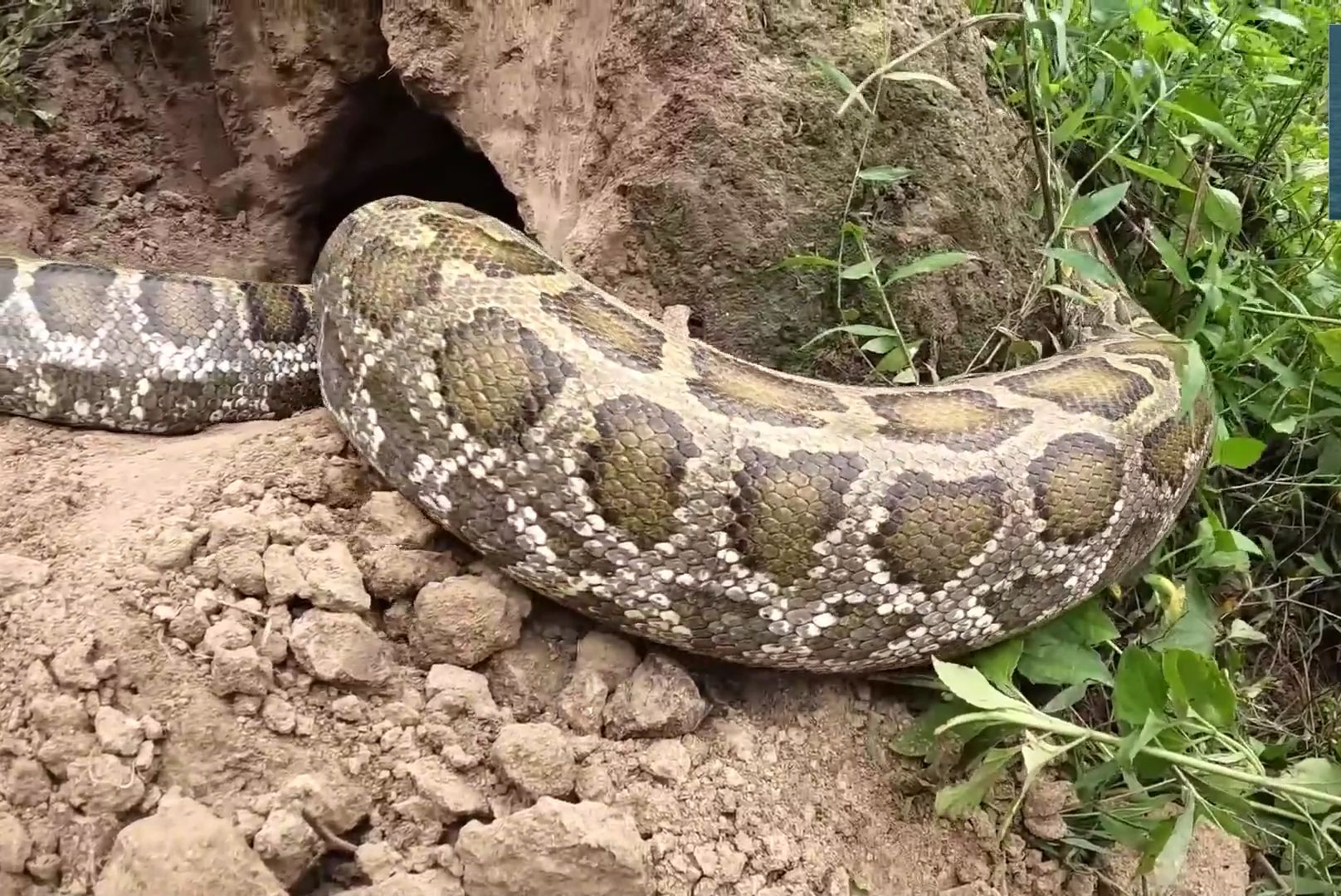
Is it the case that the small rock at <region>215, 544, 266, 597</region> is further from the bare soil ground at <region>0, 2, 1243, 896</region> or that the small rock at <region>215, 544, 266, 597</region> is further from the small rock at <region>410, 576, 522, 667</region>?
the small rock at <region>410, 576, 522, 667</region>

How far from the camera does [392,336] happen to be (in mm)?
2717

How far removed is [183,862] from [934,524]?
1956mm

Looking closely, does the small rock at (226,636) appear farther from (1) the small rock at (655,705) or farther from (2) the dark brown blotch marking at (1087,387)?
(2) the dark brown blotch marking at (1087,387)

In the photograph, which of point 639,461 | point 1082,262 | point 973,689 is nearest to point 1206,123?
point 1082,262

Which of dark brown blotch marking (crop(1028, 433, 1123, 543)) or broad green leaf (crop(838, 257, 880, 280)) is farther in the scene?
broad green leaf (crop(838, 257, 880, 280))

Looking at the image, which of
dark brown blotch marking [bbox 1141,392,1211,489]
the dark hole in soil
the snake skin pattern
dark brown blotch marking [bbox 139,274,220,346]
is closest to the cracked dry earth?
the snake skin pattern

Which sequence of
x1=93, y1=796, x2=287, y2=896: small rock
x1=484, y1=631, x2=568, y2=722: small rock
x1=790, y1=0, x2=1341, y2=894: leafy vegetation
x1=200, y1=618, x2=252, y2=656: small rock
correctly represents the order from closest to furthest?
x1=93, y1=796, x2=287, y2=896: small rock < x1=200, y1=618, x2=252, y2=656: small rock < x1=484, y1=631, x2=568, y2=722: small rock < x1=790, y1=0, x2=1341, y2=894: leafy vegetation

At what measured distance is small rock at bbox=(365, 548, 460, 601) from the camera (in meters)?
2.58

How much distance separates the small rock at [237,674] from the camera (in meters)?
2.32

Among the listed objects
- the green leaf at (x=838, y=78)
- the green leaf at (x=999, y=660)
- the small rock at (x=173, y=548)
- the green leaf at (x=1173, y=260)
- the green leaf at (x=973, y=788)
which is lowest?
the green leaf at (x=999, y=660)

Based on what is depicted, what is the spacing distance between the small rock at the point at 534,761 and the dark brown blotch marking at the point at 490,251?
49.4 inches

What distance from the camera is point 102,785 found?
212cm

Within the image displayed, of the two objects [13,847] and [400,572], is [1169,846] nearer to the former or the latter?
[400,572]

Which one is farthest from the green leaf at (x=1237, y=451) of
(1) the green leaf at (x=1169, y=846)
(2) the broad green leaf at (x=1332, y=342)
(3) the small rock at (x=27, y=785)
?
(3) the small rock at (x=27, y=785)
